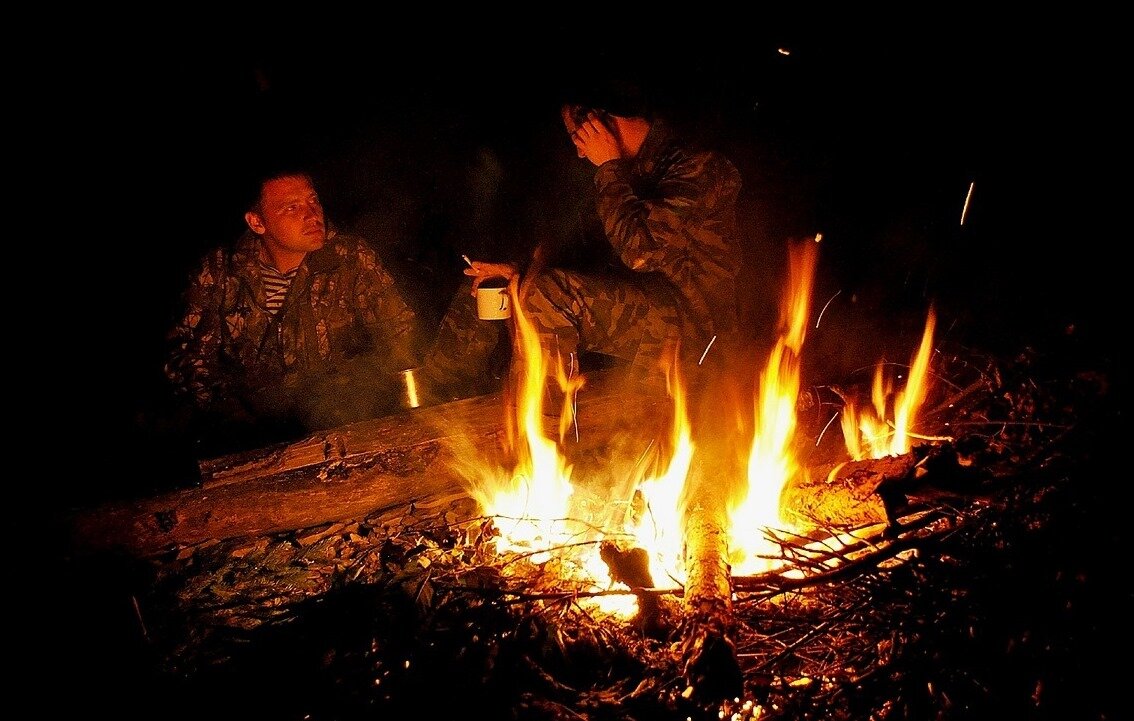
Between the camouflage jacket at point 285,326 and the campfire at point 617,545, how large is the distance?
1.51m

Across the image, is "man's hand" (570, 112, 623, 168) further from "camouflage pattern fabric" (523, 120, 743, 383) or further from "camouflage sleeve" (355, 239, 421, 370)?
"camouflage sleeve" (355, 239, 421, 370)

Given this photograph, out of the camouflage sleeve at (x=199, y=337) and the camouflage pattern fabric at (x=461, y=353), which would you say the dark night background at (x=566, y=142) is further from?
the camouflage pattern fabric at (x=461, y=353)

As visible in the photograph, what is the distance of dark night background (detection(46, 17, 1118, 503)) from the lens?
6148mm

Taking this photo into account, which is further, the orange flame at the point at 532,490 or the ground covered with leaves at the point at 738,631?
the orange flame at the point at 532,490

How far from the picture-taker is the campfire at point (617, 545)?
250 centimetres

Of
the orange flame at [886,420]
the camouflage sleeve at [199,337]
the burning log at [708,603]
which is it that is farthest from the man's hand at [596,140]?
the camouflage sleeve at [199,337]

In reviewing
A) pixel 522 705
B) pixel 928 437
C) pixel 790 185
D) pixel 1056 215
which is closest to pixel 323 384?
pixel 522 705

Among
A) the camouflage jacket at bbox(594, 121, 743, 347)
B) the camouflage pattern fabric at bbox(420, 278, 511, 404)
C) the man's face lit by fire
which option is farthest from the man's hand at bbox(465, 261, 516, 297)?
the man's face lit by fire

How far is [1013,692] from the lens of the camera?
7.83ft

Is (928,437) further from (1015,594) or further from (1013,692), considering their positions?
(1013,692)

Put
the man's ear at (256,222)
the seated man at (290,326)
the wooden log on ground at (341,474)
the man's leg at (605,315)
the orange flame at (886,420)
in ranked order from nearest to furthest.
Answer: the wooden log on ground at (341,474) < the orange flame at (886,420) < the man's leg at (605,315) < the seated man at (290,326) < the man's ear at (256,222)

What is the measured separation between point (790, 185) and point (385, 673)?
21.3 feet

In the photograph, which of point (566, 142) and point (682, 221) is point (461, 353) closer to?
point (682, 221)

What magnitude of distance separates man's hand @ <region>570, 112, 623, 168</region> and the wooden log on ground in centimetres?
189
